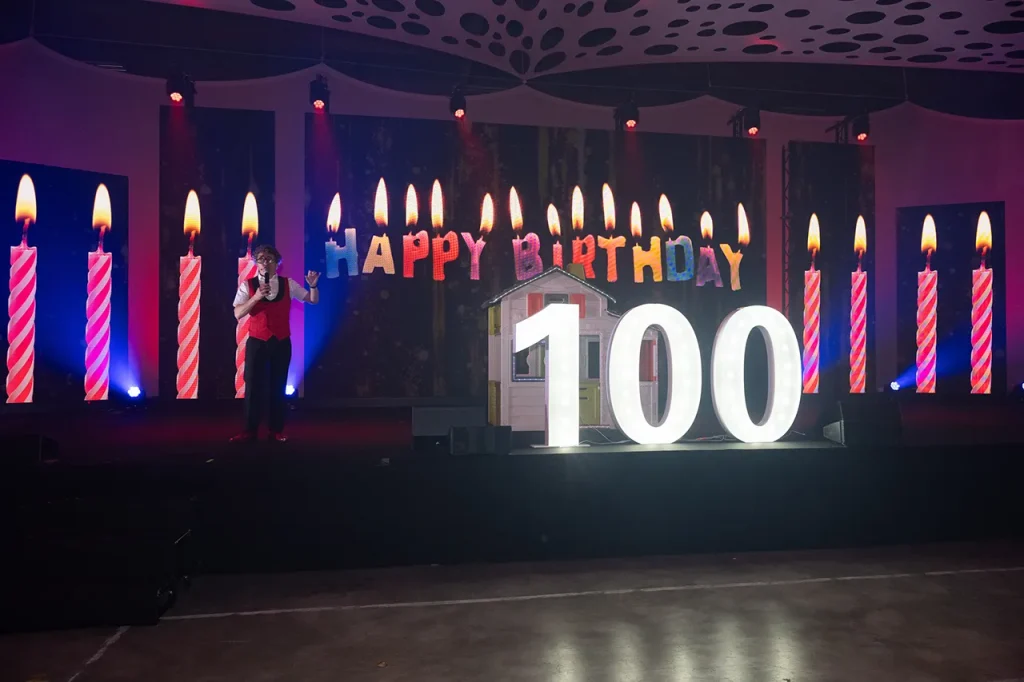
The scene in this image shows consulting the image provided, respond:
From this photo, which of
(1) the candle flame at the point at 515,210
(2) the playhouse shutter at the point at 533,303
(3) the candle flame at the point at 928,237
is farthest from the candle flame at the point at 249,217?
(3) the candle flame at the point at 928,237

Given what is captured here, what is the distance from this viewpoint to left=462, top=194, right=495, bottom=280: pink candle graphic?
8.66 m

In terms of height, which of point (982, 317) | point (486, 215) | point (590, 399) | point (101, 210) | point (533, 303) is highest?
point (486, 215)

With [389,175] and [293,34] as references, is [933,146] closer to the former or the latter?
[389,175]

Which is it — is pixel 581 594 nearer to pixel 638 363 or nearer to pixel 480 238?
pixel 638 363

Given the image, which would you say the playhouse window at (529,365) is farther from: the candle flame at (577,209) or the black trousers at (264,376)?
the candle flame at (577,209)

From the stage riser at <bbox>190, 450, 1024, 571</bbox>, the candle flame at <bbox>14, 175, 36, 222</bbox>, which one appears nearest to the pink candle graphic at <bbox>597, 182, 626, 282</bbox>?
the stage riser at <bbox>190, 450, 1024, 571</bbox>

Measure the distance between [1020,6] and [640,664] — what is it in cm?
669

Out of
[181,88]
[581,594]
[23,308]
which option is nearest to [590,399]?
[581,594]

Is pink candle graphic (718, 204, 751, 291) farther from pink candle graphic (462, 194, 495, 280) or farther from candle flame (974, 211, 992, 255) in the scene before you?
pink candle graphic (462, 194, 495, 280)

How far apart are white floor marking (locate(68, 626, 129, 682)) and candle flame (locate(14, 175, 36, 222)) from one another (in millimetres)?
5972

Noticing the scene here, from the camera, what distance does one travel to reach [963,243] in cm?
912

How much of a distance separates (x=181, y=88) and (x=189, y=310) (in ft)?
7.78

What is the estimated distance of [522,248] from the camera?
345 inches

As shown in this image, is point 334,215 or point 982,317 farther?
point 982,317
